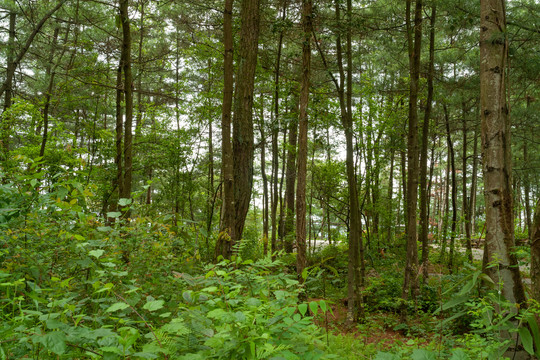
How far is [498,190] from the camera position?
2867 millimetres

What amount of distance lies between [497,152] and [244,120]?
397cm

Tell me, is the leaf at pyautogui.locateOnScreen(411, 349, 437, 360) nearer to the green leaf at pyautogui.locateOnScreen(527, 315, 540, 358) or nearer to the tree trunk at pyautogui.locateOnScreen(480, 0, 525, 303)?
the green leaf at pyautogui.locateOnScreen(527, 315, 540, 358)

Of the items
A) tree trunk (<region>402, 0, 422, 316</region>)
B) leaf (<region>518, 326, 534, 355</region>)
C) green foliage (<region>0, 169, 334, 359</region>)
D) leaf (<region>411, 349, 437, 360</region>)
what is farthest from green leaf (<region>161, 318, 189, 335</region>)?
tree trunk (<region>402, 0, 422, 316</region>)

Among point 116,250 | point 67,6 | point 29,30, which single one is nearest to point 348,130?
point 116,250

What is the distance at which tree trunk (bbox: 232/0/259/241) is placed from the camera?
5.78 m

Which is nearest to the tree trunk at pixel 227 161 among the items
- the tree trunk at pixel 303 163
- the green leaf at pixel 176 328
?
the tree trunk at pixel 303 163

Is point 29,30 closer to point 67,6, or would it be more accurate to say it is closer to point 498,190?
point 67,6

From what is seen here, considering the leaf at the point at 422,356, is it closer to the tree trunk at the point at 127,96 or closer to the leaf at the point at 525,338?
the leaf at the point at 525,338

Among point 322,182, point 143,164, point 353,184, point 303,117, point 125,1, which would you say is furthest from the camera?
point 143,164

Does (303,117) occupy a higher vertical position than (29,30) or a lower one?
lower

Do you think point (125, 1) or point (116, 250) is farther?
point (125, 1)

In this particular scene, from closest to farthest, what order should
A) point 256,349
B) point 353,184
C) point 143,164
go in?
point 256,349, point 353,184, point 143,164

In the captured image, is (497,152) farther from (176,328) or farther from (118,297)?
(118,297)

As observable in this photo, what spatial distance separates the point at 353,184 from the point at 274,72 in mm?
5841
